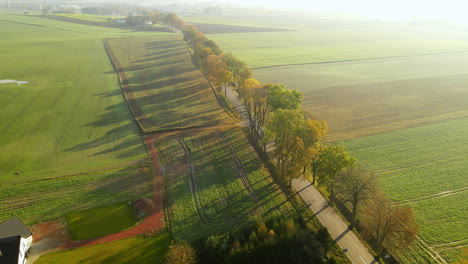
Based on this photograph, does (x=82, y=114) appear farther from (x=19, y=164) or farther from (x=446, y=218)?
(x=446, y=218)

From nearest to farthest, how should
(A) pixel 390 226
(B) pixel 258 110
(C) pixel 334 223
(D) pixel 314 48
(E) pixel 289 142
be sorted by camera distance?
(A) pixel 390 226 < (C) pixel 334 223 < (E) pixel 289 142 < (B) pixel 258 110 < (D) pixel 314 48

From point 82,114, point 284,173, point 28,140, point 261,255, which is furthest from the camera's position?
point 82,114

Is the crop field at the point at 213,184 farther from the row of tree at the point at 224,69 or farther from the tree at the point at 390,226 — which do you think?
the row of tree at the point at 224,69

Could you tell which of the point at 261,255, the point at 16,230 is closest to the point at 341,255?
the point at 261,255

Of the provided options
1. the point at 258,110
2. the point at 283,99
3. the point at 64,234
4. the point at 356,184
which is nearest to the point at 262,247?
the point at 356,184

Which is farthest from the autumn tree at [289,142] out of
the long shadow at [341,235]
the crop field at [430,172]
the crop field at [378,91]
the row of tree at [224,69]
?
the row of tree at [224,69]

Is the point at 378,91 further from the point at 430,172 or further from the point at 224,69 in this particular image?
the point at 224,69
